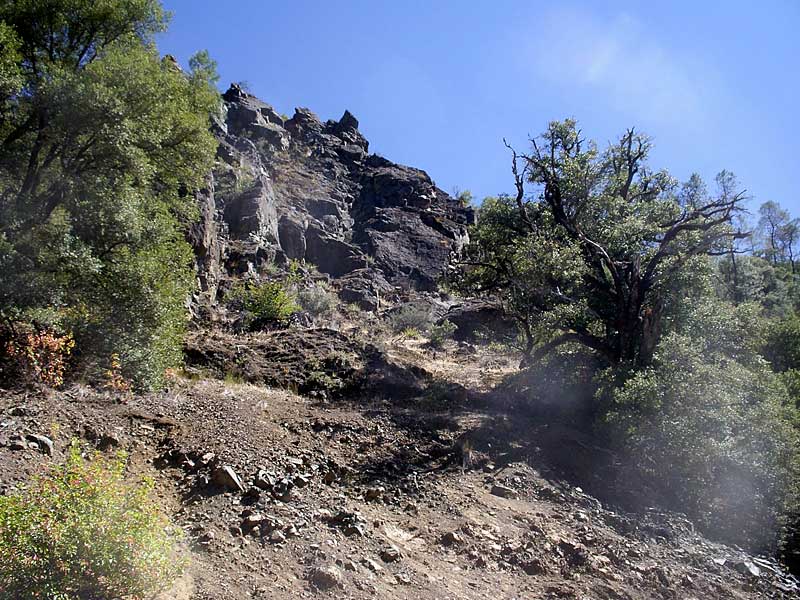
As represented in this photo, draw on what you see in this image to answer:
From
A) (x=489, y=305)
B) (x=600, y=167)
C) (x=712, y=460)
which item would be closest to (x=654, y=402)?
(x=712, y=460)

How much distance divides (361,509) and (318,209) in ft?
82.0

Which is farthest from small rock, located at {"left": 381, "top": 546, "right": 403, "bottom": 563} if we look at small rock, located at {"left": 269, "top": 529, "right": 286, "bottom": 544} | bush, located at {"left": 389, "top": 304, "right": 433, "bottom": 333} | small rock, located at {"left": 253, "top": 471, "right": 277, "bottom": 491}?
bush, located at {"left": 389, "top": 304, "right": 433, "bottom": 333}

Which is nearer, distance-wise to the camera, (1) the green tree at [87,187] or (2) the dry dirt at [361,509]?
(2) the dry dirt at [361,509]

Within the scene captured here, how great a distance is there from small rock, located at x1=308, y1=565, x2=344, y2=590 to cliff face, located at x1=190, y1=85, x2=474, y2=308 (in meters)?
11.2

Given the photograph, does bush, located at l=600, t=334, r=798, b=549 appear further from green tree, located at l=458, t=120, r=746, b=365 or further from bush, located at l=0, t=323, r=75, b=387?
bush, located at l=0, t=323, r=75, b=387

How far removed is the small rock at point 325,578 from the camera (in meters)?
4.33

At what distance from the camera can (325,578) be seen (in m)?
4.36

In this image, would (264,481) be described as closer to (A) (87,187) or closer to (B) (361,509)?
(B) (361,509)

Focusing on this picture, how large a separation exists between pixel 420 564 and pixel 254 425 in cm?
298

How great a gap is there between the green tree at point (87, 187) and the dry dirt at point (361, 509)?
1164 millimetres

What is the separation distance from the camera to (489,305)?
18.9m

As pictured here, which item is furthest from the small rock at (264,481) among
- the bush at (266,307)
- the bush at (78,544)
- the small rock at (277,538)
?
the bush at (266,307)

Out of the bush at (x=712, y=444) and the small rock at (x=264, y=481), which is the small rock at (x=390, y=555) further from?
the bush at (x=712, y=444)

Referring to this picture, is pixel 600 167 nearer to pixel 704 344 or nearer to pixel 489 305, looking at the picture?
pixel 704 344
